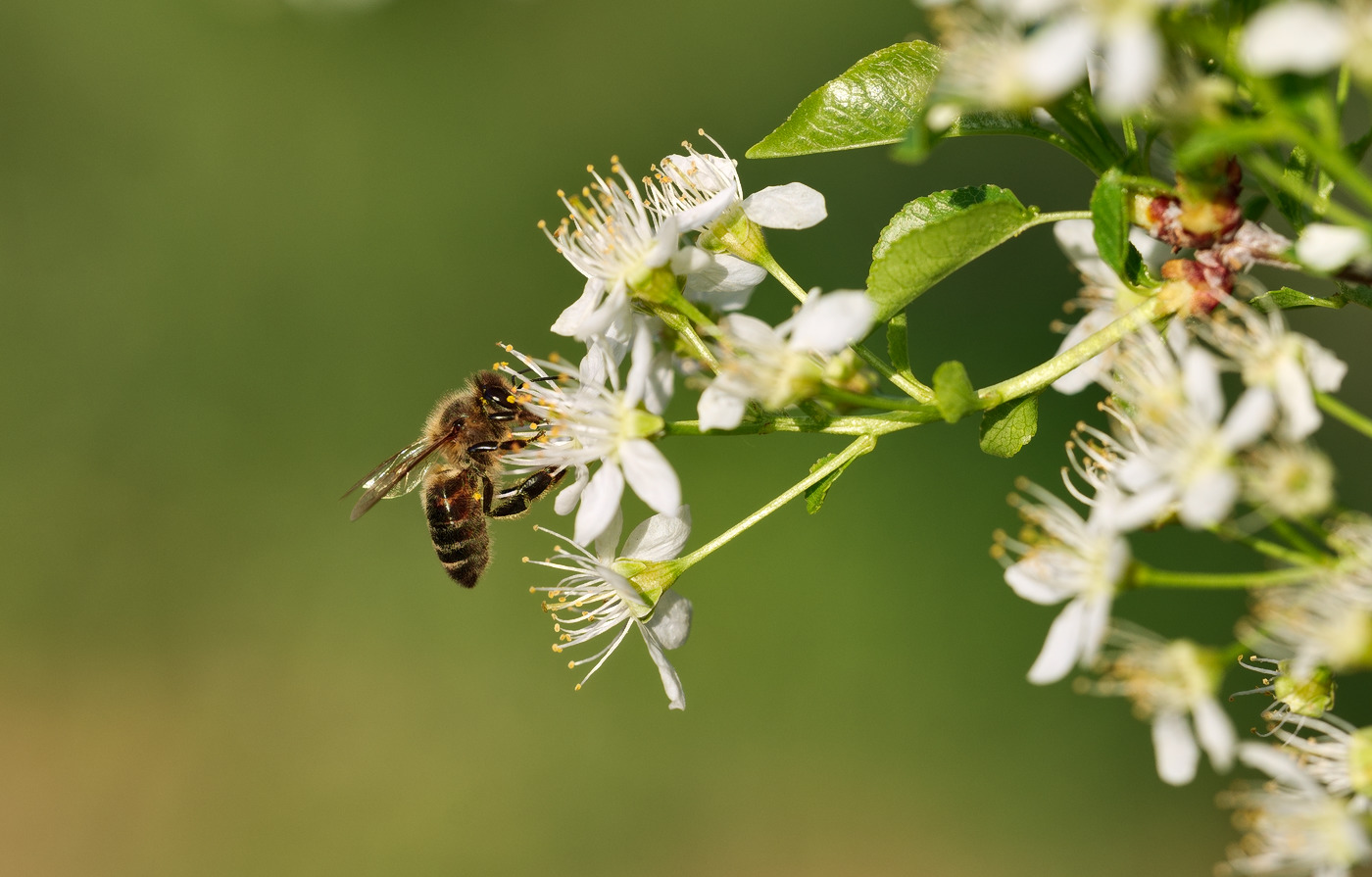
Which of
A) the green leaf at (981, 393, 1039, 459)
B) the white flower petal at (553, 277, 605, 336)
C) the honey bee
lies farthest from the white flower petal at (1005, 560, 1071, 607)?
the honey bee

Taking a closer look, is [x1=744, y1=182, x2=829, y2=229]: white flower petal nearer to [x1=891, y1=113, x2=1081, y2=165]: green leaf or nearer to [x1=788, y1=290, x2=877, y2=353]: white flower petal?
[x1=891, y1=113, x2=1081, y2=165]: green leaf

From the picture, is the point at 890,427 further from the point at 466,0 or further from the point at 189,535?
the point at 466,0

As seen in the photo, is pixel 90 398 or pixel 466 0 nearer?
pixel 90 398

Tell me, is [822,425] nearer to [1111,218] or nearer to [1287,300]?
[1111,218]

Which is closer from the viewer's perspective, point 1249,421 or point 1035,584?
point 1249,421

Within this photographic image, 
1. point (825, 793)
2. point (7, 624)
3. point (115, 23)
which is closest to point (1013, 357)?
point (825, 793)

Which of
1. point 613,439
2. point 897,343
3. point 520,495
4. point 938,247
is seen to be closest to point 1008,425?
point 897,343

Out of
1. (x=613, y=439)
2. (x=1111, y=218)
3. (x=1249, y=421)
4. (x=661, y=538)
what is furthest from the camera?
(x=661, y=538)
